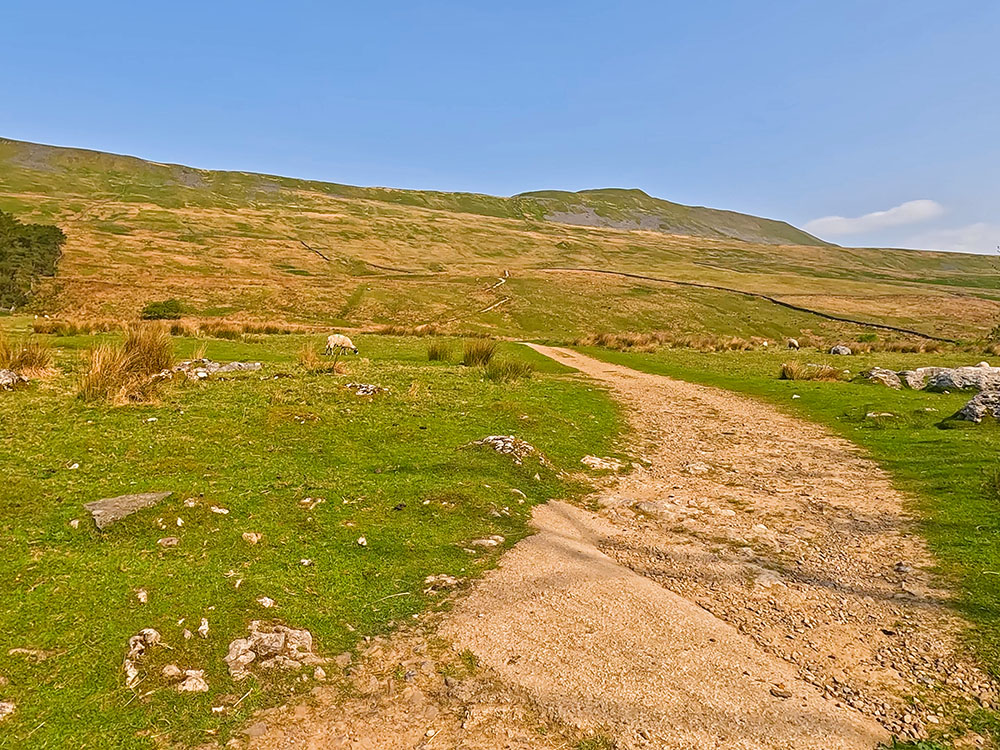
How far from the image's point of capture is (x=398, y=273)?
87250 millimetres

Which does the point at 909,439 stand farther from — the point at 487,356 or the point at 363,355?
the point at 363,355

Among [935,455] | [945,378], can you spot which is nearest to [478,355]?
[935,455]

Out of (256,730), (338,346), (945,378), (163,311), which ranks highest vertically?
(945,378)

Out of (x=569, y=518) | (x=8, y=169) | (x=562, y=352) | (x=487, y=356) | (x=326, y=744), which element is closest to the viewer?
(x=326, y=744)

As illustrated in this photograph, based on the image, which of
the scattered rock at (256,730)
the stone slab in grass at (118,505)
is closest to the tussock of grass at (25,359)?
the stone slab in grass at (118,505)

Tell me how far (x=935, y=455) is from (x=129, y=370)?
688 inches

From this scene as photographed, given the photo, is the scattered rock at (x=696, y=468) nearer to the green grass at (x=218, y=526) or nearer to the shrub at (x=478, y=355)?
the green grass at (x=218, y=526)

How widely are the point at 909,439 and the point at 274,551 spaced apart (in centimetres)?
1364

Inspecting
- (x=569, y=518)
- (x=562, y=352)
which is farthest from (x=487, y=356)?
(x=569, y=518)

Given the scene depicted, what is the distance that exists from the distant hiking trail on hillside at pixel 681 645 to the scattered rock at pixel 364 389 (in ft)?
22.3

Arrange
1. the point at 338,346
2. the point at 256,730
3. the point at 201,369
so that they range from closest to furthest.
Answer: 1. the point at 256,730
2. the point at 201,369
3. the point at 338,346

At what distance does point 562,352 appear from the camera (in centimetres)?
3216

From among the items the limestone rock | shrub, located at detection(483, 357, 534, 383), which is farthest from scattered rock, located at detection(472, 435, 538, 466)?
the limestone rock

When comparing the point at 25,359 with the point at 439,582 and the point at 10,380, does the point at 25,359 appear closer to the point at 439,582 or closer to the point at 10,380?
the point at 10,380
